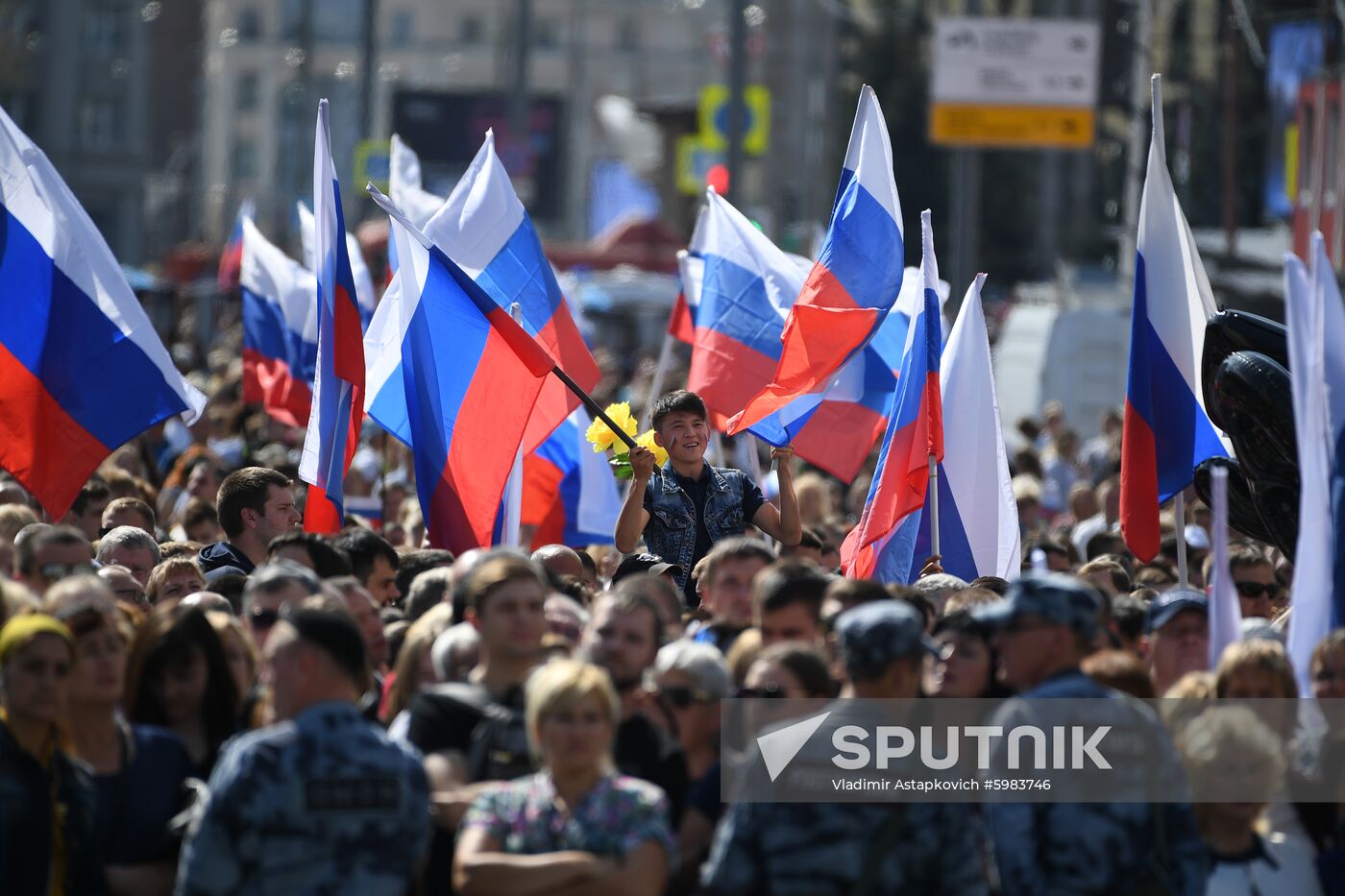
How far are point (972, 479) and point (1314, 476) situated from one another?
3.50 metres

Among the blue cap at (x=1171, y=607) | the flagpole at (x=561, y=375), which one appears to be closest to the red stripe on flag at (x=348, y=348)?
the flagpole at (x=561, y=375)

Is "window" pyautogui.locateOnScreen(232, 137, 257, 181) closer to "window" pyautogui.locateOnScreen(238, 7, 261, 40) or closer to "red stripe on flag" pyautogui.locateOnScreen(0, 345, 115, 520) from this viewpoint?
"window" pyautogui.locateOnScreen(238, 7, 261, 40)

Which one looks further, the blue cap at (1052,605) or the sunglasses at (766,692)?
the sunglasses at (766,692)

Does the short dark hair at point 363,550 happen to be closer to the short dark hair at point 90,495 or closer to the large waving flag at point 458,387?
the large waving flag at point 458,387

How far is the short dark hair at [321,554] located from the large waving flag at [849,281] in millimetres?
2551

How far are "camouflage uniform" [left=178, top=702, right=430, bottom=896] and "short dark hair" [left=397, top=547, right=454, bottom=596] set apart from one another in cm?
323

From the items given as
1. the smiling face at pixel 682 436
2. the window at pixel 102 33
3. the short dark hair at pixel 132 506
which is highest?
the window at pixel 102 33

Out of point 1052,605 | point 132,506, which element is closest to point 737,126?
point 132,506

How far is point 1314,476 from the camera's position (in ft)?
20.7

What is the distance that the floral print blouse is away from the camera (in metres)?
4.99

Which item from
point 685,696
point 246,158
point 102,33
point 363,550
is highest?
point 102,33

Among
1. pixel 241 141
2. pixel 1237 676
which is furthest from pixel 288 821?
pixel 241 141

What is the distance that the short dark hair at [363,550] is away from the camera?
8.04 m

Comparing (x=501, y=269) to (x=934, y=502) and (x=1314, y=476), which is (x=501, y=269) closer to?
(x=934, y=502)
